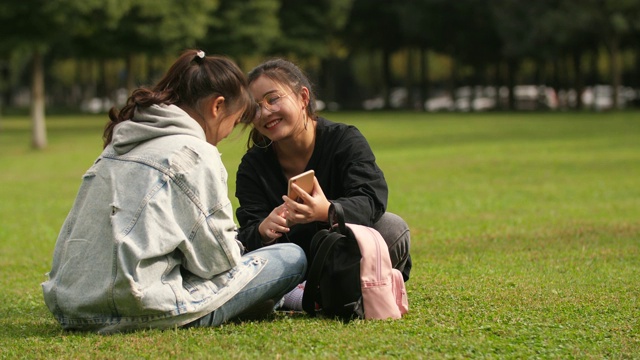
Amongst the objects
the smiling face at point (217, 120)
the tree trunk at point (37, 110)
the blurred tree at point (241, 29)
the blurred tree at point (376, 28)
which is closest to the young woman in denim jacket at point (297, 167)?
the smiling face at point (217, 120)

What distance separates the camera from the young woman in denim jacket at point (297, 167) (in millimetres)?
5738

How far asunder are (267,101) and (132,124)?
3.45ft

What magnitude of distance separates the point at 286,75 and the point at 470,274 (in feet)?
7.61

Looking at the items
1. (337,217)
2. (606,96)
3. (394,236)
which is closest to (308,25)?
(606,96)

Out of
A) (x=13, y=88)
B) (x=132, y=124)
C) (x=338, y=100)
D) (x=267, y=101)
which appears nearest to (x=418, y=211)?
(x=267, y=101)

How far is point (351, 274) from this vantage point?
17.6 ft

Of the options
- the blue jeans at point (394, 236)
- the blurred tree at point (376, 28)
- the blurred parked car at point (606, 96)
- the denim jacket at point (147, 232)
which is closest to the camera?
the denim jacket at point (147, 232)

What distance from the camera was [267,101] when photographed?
19.0 feet

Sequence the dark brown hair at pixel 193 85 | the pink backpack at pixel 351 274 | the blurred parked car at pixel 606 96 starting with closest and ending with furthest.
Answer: the dark brown hair at pixel 193 85
the pink backpack at pixel 351 274
the blurred parked car at pixel 606 96

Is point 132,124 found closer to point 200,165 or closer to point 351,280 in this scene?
point 200,165

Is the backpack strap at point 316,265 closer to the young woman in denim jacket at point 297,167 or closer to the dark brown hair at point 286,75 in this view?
the young woman in denim jacket at point 297,167

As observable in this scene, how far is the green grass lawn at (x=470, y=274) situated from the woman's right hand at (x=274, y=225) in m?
0.44

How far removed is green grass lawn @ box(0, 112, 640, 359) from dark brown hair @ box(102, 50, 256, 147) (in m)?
0.53

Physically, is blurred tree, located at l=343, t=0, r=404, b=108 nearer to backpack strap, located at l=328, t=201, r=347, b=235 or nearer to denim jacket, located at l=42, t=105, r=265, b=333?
backpack strap, located at l=328, t=201, r=347, b=235
